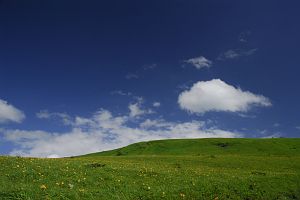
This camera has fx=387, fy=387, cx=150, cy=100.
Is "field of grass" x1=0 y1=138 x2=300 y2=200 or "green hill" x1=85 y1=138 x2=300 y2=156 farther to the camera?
"green hill" x1=85 y1=138 x2=300 y2=156

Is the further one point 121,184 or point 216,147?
point 216,147

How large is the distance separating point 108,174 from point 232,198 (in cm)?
966

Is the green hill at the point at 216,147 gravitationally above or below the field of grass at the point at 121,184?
above

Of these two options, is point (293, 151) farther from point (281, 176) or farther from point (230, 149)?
point (281, 176)

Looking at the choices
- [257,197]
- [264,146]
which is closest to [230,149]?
[264,146]

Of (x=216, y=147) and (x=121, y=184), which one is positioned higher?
(x=216, y=147)

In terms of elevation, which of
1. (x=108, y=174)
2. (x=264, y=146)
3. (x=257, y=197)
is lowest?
(x=257, y=197)

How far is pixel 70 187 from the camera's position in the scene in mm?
25078

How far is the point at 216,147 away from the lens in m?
128

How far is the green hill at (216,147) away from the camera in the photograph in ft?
390

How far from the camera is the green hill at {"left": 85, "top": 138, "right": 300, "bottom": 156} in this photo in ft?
390

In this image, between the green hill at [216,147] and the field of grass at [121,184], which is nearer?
the field of grass at [121,184]

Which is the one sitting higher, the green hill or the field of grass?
the green hill

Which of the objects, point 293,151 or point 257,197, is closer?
point 257,197
